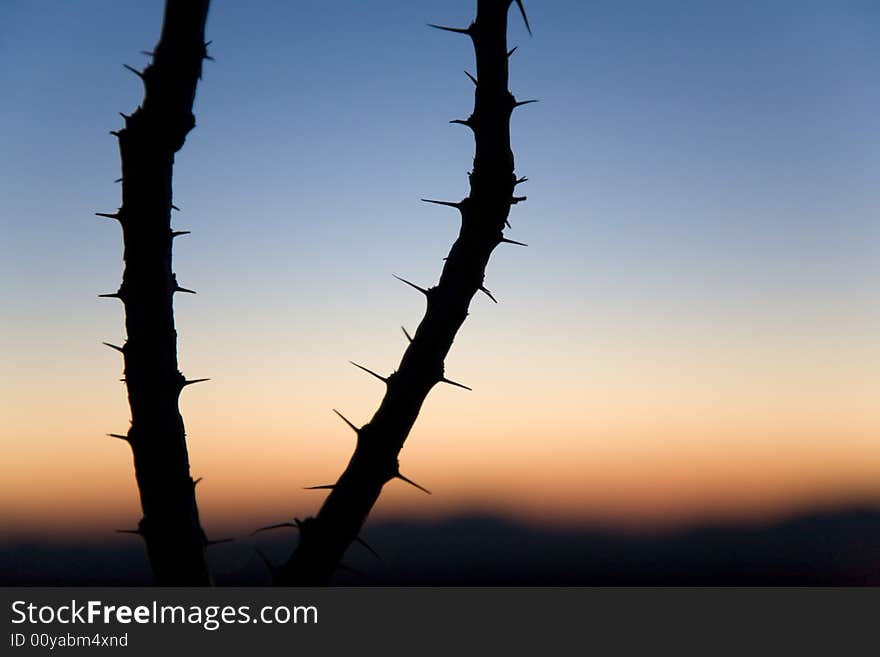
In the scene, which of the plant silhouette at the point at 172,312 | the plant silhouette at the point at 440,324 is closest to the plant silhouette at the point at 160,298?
the plant silhouette at the point at 172,312

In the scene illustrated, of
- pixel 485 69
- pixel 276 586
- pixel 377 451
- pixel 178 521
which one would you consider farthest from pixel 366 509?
pixel 485 69

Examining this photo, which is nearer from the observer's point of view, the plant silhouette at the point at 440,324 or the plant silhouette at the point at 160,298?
the plant silhouette at the point at 160,298

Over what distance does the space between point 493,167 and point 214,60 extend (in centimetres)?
132

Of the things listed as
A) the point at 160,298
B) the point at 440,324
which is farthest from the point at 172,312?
the point at 440,324

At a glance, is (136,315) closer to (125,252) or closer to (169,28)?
(125,252)

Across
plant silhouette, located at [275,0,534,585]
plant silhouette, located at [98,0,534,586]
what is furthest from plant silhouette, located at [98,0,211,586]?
plant silhouette, located at [275,0,534,585]

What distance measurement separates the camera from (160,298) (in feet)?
10.7

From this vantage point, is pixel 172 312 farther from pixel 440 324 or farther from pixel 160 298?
pixel 440 324

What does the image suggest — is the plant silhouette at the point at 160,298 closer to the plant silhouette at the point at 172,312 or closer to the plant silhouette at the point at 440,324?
the plant silhouette at the point at 172,312

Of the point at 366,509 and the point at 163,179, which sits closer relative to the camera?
the point at 163,179

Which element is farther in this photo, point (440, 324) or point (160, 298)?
point (440, 324)

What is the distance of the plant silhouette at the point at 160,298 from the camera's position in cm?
315

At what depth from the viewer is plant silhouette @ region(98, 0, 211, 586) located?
10.3 feet

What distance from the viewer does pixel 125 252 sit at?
322 centimetres
